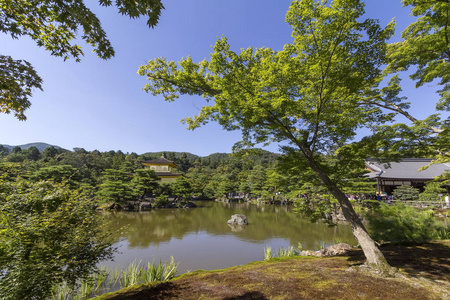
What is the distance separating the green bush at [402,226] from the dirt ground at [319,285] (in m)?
3.02

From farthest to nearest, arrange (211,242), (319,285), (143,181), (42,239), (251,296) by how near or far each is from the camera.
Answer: (143,181)
(211,242)
(319,285)
(251,296)
(42,239)

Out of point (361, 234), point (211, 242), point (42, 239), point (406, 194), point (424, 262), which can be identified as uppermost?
point (406, 194)

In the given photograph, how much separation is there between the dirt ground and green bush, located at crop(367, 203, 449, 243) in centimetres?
302

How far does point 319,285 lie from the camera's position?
10.5 feet

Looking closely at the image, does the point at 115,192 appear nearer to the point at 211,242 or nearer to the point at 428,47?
the point at 211,242

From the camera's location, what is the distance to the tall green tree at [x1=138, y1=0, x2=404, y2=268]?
376 centimetres

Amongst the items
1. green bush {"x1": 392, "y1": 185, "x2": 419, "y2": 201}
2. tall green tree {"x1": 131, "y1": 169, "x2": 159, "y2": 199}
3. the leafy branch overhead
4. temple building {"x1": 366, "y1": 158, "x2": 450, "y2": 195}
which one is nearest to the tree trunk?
the leafy branch overhead

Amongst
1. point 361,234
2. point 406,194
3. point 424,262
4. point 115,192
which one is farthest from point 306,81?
point 115,192

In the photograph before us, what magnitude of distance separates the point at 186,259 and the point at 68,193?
549cm

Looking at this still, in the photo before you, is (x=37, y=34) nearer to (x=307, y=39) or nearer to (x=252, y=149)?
(x=307, y=39)

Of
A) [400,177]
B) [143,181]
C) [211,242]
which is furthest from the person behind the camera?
[143,181]

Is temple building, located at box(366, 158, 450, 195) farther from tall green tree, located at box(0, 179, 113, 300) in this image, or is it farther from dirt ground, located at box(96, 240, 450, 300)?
tall green tree, located at box(0, 179, 113, 300)

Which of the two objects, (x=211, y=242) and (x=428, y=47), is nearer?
(x=428, y=47)

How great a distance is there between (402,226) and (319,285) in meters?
6.64
